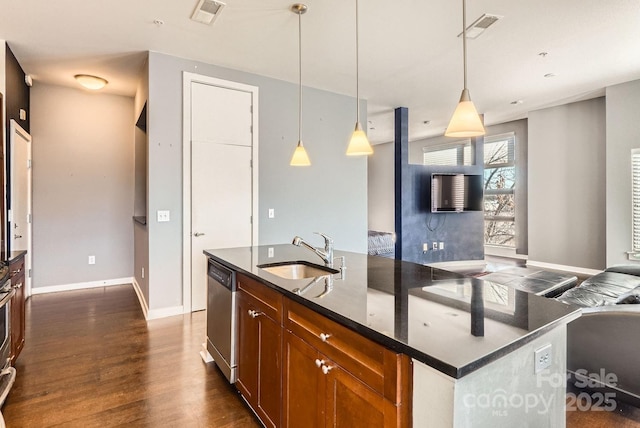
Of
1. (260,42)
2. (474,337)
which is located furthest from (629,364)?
(260,42)

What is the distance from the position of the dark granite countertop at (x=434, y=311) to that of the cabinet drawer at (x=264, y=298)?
6cm

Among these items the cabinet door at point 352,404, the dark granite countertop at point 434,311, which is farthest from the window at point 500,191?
the cabinet door at point 352,404

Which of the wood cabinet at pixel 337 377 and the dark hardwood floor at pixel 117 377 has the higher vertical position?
the wood cabinet at pixel 337 377

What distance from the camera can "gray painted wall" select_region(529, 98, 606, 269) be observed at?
569 centimetres

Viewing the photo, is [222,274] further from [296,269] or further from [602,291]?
[602,291]

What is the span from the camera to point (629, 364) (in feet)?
6.27

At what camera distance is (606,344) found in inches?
77.8

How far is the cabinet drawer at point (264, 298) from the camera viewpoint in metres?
1.65

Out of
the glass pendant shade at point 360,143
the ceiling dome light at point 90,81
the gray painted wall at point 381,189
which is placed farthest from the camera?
the gray painted wall at point 381,189

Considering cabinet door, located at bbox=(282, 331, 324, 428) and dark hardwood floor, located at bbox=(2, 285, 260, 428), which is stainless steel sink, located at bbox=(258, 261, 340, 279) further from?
dark hardwood floor, located at bbox=(2, 285, 260, 428)

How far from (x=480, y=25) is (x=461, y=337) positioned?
3.32m

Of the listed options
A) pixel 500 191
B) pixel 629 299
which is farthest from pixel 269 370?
pixel 500 191

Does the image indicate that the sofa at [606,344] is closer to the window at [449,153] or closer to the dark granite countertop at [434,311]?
the dark granite countertop at [434,311]

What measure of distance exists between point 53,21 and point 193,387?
134 inches
